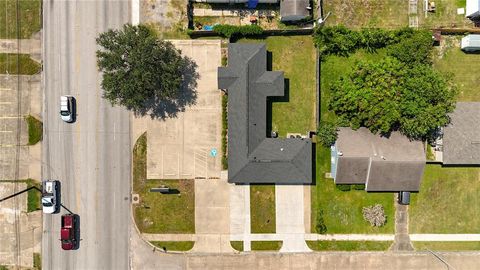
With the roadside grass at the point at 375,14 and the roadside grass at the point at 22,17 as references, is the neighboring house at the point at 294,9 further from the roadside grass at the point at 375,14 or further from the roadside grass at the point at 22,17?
the roadside grass at the point at 22,17

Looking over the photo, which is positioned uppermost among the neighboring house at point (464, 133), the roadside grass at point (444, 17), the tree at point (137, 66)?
the roadside grass at point (444, 17)

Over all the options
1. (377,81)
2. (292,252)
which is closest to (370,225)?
(292,252)

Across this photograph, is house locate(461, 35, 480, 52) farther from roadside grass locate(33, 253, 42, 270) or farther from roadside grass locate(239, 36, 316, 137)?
roadside grass locate(33, 253, 42, 270)

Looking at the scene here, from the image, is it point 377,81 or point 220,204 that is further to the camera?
point 220,204

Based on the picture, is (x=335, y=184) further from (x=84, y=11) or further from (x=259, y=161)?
(x=84, y=11)

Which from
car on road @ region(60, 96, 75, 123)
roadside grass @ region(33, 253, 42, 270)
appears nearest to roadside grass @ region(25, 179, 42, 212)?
roadside grass @ region(33, 253, 42, 270)

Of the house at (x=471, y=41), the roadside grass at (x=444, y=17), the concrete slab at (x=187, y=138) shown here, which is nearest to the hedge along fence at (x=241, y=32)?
the concrete slab at (x=187, y=138)
